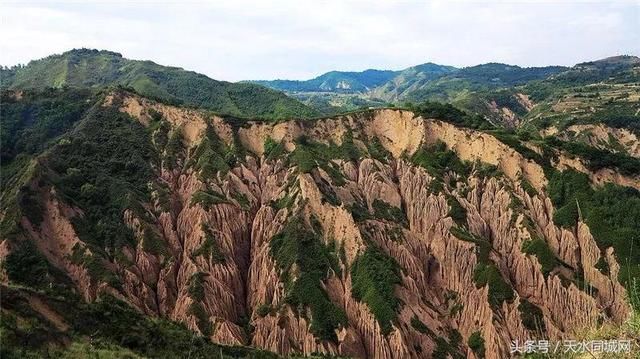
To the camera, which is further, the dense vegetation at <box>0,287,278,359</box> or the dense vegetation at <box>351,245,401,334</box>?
the dense vegetation at <box>351,245,401,334</box>

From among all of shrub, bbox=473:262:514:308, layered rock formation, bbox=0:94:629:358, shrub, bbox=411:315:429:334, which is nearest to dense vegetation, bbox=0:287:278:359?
layered rock formation, bbox=0:94:629:358

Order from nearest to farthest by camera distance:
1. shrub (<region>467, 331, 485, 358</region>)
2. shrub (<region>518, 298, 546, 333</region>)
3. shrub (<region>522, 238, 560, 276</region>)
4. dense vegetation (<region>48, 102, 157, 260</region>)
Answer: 1. shrub (<region>467, 331, 485, 358</region>)
2. shrub (<region>518, 298, 546, 333</region>)
3. shrub (<region>522, 238, 560, 276</region>)
4. dense vegetation (<region>48, 102, 157, 260</region>)

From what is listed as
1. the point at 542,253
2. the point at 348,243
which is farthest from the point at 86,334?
the point at 542,253

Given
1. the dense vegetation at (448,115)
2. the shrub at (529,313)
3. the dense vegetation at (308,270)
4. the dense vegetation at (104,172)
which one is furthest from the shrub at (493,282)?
the dense vegetation at (104,172)

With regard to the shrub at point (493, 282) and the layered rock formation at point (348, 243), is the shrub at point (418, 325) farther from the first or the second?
the shrub at point (493, 282)

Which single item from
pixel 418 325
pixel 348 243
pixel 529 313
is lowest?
pixel 418 325

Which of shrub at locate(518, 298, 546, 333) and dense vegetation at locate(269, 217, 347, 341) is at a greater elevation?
dense vegetation at locate(269, 217, 347, 341)

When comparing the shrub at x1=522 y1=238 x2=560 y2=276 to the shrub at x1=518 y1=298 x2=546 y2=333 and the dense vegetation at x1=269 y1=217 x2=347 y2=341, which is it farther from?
the dense vegetation at x1=269 y1=217 x2=347 y2=341

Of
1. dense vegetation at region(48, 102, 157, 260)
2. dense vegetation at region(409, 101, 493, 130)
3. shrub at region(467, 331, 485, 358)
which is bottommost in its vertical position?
shrub at region(467, 331, 485, 358)

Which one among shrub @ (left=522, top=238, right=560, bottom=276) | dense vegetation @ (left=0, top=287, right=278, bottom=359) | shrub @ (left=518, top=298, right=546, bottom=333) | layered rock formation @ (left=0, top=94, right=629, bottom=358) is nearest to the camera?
dense vegetation @ (left=0, top=287, right=278, bottom=359)

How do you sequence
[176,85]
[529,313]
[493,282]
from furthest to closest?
[176,85] < [493,282] < [529,313]

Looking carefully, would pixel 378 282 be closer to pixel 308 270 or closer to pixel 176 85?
pixel 308 270
